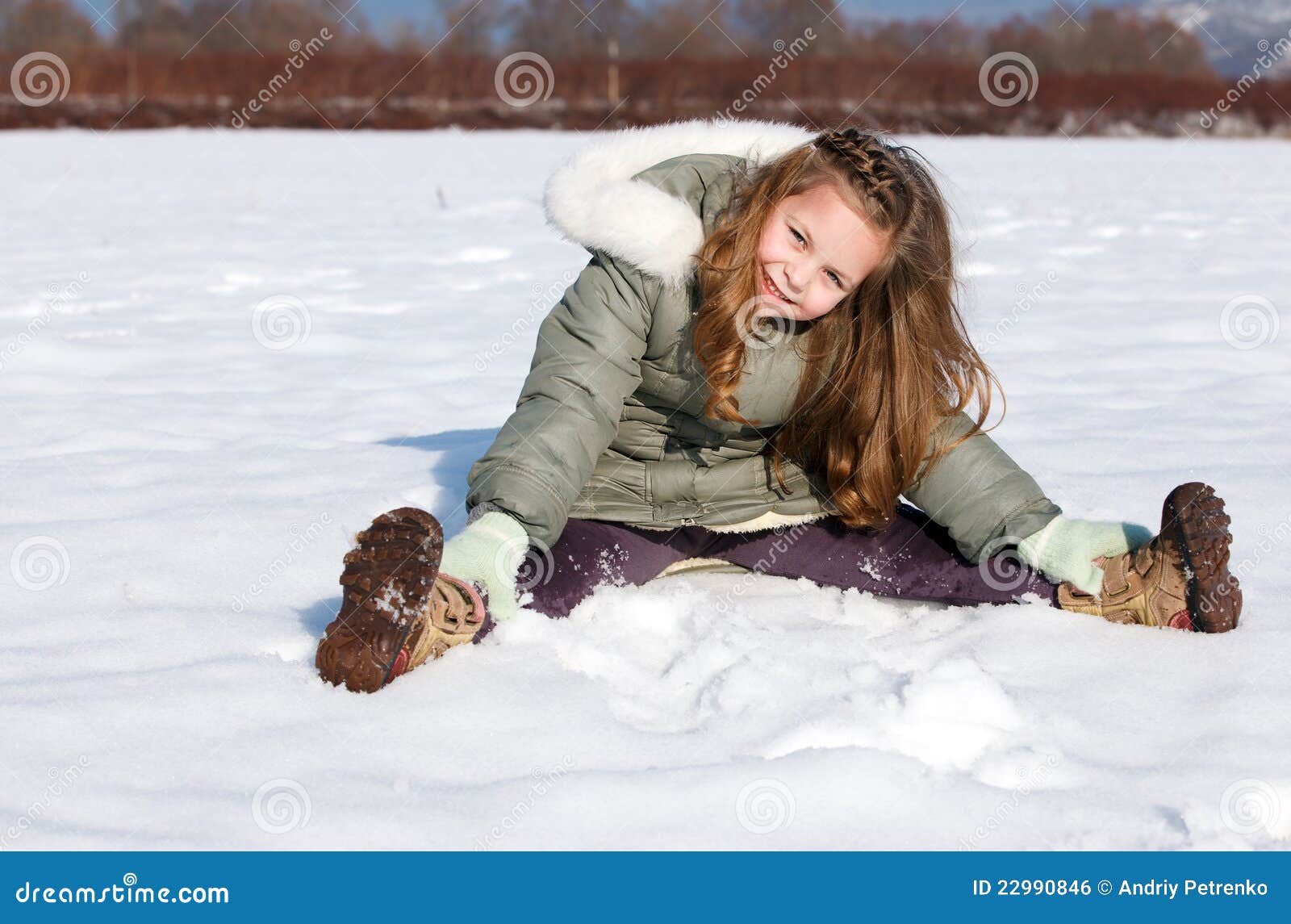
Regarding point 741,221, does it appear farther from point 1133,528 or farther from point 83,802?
point 83,802

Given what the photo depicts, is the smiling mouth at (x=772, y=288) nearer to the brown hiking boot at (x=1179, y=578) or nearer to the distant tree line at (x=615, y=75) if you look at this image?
the brown hiking boot at (x=1179, y=578)

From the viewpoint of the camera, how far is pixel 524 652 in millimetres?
1825

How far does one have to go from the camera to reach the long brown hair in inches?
75.7

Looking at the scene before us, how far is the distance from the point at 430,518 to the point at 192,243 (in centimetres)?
513

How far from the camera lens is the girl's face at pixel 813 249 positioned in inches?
74.6

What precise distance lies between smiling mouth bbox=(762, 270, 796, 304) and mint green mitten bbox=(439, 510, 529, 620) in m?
0.54

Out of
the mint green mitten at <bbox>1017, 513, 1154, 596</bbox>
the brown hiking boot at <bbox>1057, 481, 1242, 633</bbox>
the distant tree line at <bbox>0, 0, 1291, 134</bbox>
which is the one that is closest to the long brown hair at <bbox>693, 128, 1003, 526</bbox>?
the mint green mitten at <bbox>1017, 513, 1154, 596</bbox>

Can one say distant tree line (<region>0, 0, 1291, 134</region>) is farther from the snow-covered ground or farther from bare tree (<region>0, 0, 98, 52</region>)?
the snow-covered ground

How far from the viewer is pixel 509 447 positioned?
1.91 metres

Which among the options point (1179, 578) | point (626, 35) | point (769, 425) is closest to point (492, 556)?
point (769, 425)

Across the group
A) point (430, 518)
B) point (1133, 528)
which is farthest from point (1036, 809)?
point (430, 518)

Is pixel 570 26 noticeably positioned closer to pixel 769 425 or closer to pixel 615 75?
pixel 615 75

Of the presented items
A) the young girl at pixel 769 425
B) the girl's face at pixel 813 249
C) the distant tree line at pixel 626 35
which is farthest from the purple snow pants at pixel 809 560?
the distant tree line at pixel 626 35
